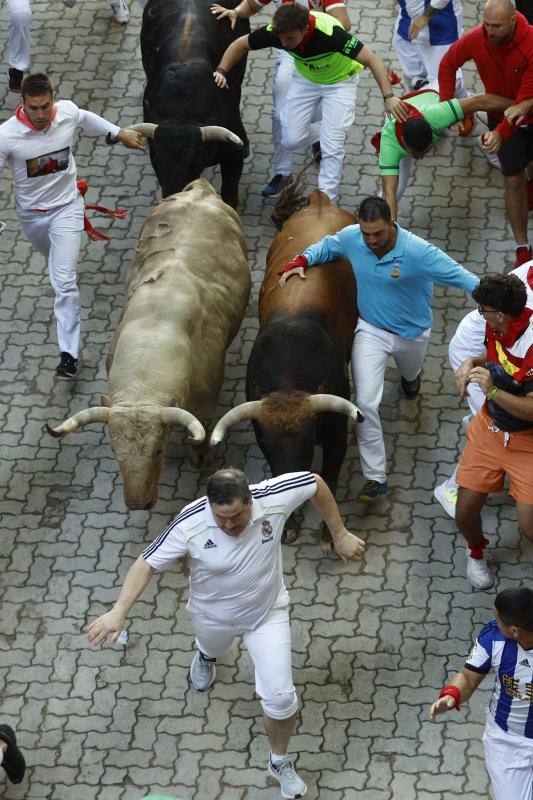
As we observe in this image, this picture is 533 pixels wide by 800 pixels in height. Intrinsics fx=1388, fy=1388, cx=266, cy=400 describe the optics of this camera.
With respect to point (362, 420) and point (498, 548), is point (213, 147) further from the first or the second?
point (498, 548)

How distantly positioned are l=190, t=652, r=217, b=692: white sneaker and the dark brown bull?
1400 mm

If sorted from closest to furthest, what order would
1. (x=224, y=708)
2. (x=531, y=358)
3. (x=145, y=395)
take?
(x=531, y=358)
(x=224, y=708)
(x=145, y=395)

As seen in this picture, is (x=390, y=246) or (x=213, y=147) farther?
(x=213, y=147)

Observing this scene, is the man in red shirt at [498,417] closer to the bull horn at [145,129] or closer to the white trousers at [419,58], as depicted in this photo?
the bull horn at [145,129]

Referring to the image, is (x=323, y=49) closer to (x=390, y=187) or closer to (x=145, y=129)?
(x=390, y=187)

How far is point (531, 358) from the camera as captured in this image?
28.8 feet

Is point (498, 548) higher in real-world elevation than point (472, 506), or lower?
lower

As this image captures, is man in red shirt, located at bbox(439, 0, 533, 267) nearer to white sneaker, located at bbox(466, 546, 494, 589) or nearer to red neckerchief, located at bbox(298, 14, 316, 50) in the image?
red neckerchief, located at bbox(298, 14, 316, 50)

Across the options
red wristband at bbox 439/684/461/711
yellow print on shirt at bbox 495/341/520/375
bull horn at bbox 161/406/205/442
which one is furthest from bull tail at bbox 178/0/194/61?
red wristband at bbox 439/684/461/711

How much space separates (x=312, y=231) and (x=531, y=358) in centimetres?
304

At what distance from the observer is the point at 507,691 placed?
7.71 metres

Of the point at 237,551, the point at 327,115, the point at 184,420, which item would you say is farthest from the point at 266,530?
the point at 327,115

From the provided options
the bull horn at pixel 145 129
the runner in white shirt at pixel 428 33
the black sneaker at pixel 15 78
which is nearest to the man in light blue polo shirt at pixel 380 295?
the bull horn at pixel 145 129

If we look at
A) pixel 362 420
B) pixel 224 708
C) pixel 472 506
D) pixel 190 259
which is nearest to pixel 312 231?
pixel 190 259
